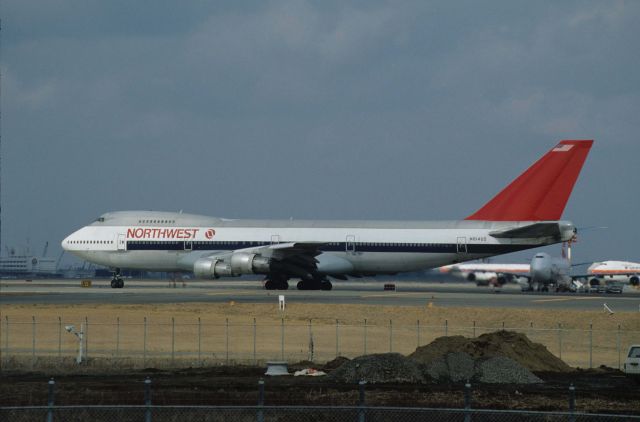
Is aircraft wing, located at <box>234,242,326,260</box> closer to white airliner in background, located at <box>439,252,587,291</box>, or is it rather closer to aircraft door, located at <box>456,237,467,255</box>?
aircraft door, located at <box>456,237,467,255</box>

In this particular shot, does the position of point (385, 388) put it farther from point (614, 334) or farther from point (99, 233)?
point (99, 233)

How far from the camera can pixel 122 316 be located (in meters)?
50.1

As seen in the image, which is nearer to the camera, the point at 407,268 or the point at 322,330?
the point at 322,330

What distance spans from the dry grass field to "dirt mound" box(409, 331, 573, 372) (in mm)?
2818

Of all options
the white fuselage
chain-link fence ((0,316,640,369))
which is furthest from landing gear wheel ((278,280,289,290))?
chain-link fence ((0,316,640,369))

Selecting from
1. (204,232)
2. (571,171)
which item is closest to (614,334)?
(571,171)

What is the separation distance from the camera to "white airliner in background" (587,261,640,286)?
124338 mm

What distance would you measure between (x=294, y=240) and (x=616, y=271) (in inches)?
2826

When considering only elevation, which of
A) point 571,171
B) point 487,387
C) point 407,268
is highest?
point 571,171

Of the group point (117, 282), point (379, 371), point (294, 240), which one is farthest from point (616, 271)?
point (379, 371)

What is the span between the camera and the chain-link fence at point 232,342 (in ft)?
114

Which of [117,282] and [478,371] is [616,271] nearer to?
[117,282]

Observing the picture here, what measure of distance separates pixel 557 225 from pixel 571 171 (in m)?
6.18

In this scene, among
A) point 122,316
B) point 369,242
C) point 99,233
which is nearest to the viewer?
point 122,316
